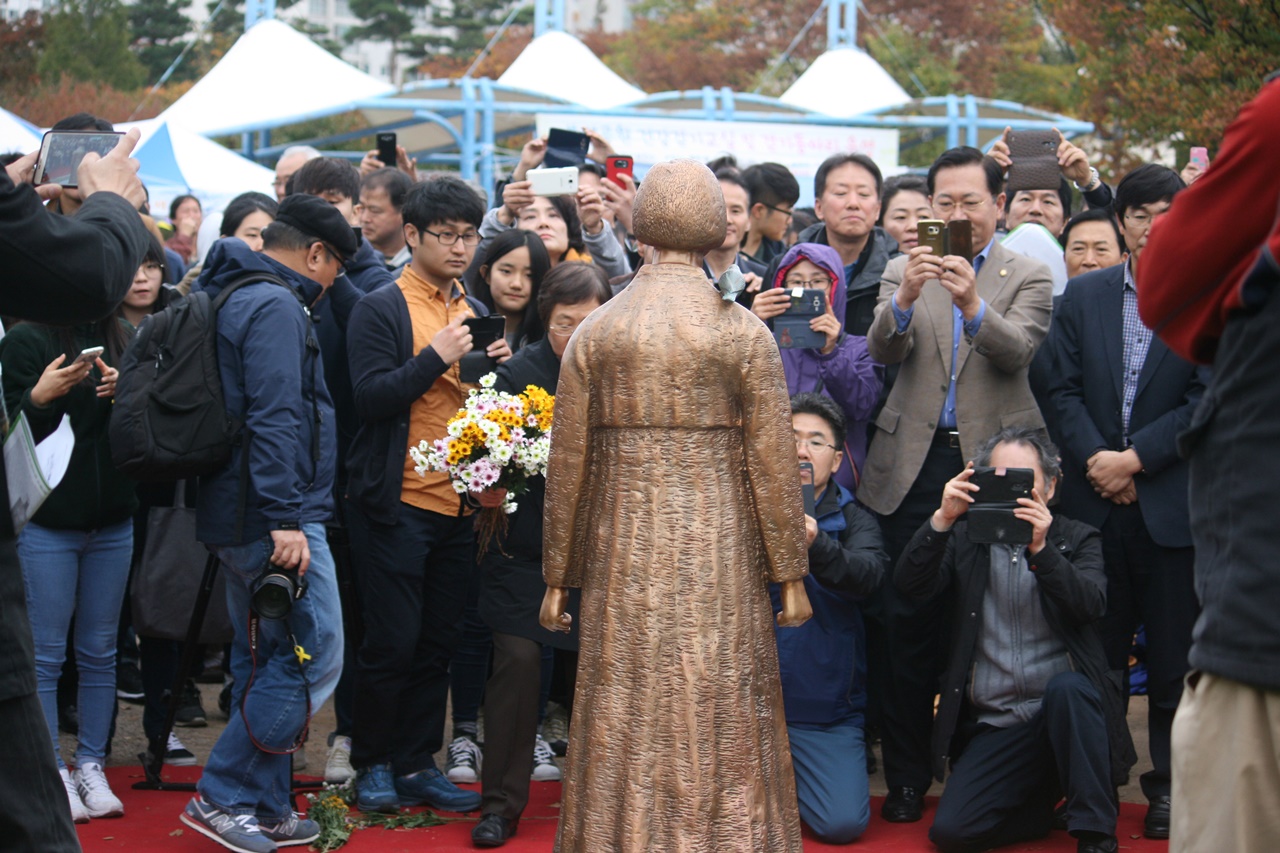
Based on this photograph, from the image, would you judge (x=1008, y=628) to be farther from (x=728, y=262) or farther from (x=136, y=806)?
(x=136, y=806)

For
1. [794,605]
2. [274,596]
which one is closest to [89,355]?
[274,596]

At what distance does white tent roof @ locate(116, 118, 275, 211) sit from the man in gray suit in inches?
332

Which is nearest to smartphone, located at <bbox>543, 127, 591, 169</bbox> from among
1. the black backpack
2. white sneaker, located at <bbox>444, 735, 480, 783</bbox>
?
the black backpack

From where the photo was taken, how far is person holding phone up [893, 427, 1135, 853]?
5.45m

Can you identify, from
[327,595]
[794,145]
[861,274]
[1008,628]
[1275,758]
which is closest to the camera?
[1275,758]

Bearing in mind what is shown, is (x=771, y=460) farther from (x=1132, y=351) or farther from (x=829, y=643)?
(x=1132, y=351)

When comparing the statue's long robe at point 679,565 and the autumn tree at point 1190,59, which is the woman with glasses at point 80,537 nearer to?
the statue's long robe at point 679,565

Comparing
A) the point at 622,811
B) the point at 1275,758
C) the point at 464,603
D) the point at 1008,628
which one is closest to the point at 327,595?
the point at 464,603

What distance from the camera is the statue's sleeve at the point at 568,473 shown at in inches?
165

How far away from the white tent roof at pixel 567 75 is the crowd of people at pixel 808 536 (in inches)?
672

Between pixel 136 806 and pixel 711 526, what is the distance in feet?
10.5

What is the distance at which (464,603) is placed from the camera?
20.3 ft

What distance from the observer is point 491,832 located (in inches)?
216

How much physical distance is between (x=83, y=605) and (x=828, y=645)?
122 inches
